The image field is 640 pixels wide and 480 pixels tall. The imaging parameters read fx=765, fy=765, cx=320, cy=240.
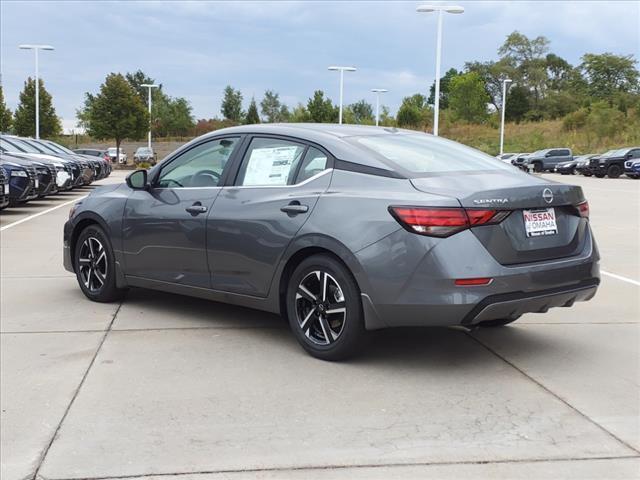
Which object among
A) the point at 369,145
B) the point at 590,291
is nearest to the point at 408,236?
the point at 369,145

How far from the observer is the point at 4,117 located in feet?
172

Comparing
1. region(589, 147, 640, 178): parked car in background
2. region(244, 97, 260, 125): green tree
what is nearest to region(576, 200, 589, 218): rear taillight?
region(589, 147, 640, 178): parked car in background

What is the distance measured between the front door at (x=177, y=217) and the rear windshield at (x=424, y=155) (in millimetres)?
1165

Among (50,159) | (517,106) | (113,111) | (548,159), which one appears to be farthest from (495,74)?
(50,159)

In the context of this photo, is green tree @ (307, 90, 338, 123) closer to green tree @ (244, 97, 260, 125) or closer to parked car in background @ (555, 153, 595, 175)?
green tree @ (244, 97, 260, 125)

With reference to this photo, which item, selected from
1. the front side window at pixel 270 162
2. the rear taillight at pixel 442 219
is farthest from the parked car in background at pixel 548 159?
the rear taillight at pixel 442 219

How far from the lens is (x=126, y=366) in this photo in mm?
4895

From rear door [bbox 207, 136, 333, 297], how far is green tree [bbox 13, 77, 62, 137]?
5411cm

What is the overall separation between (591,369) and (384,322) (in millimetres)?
1431

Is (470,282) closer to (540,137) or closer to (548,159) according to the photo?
(548,159)

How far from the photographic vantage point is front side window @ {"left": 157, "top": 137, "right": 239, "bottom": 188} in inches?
229

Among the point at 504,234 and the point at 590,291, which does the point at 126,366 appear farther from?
the point at 590,291

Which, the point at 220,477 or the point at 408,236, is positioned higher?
the point at 408,236

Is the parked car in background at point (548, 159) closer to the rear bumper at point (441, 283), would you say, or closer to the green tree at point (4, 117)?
the green tree at point (4, 117)
